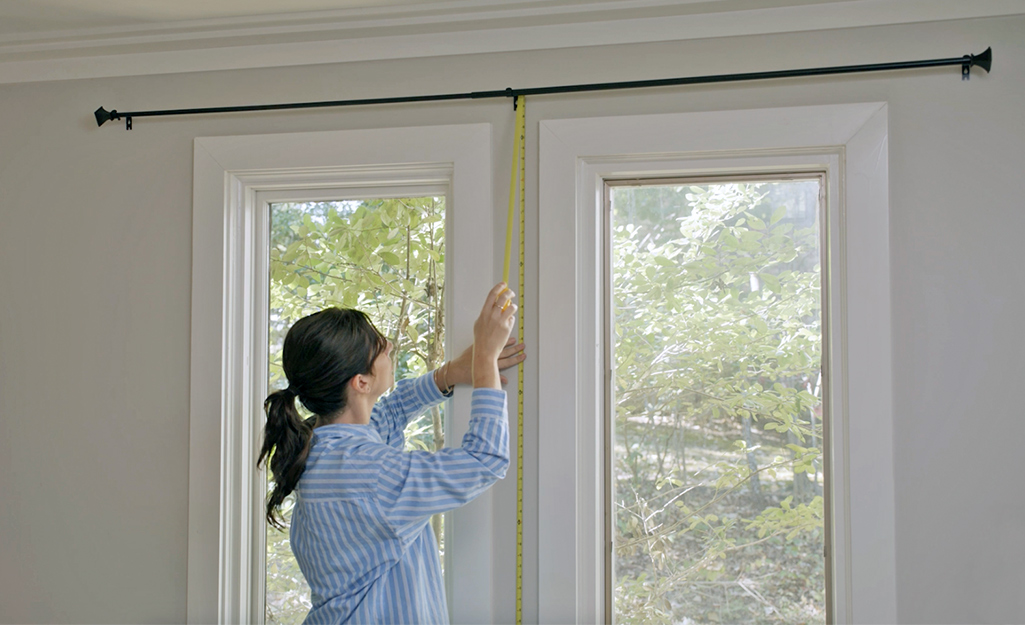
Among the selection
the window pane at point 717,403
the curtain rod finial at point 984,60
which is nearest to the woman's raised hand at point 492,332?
the window pane at point 717,403

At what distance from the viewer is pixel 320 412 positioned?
142 cm

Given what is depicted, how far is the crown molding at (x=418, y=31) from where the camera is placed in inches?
59.1

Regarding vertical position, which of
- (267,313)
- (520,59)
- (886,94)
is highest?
(520,59)

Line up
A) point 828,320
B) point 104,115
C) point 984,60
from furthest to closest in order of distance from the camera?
point 104,115
point 828,320
point 984,60

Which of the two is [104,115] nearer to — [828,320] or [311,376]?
[311,376]

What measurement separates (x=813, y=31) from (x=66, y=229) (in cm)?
202

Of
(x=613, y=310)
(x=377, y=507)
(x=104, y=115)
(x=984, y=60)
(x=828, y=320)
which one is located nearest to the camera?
(x=377, y=507)

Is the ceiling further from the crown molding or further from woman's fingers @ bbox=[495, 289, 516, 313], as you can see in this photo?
woman's fingers @ bbox=[495, 289, 516, 313]

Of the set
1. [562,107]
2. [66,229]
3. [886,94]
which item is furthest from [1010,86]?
[66,229]

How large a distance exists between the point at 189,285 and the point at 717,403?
1.42 m

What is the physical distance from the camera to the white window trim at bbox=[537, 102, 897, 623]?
1.47m

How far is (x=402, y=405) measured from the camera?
1.61m

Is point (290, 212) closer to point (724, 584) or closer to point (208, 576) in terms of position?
point (208, 576)

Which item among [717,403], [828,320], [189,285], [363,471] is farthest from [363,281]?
[828,320]
